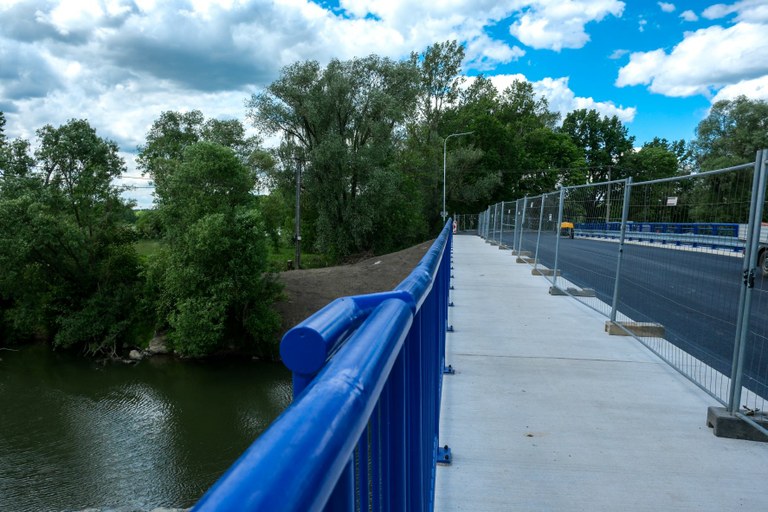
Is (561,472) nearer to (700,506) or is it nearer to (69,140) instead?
(700,506)

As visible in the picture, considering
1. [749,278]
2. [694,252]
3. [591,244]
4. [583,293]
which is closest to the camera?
[749,278]

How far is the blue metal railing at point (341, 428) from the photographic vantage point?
470mm

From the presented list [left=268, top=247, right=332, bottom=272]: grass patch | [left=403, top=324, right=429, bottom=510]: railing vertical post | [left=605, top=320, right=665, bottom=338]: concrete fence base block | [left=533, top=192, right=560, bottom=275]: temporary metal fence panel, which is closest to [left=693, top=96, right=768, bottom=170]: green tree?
[left=268, top=247, right=332, bottom=272]: grass patch

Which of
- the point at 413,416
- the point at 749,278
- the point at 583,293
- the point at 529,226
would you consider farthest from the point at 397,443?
the point at 529,226

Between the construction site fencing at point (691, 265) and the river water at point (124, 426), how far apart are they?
13.3 metres

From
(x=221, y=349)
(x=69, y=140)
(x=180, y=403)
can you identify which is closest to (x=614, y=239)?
(x=180, y=403)

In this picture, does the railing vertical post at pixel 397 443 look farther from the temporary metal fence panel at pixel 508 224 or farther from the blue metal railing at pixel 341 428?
the temporary metal fence panel at pixel 508 224

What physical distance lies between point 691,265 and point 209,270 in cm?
2599

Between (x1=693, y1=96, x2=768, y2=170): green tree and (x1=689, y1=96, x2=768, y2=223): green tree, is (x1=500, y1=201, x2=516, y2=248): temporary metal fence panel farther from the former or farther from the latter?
(x1=693, y1=96, x2=768, y2=170): green tree

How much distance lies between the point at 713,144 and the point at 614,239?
5182 centimetres

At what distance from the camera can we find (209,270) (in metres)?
28.2

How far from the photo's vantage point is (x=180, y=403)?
22.7m

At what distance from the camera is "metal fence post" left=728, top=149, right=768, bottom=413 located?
11.5ft

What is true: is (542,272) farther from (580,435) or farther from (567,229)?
(580,435)
